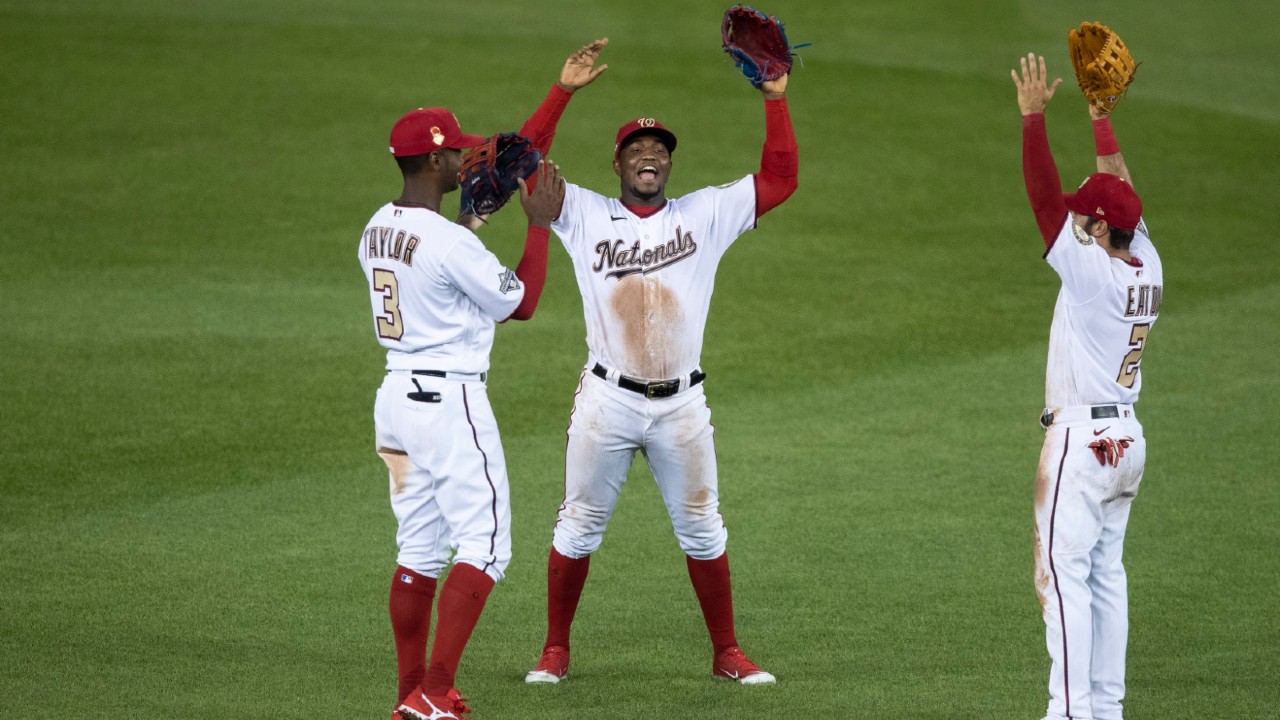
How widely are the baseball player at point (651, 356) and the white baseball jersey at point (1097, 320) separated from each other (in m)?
1.37

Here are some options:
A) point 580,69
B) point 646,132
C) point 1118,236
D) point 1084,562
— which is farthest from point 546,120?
point 1084,562

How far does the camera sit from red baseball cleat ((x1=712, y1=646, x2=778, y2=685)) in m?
6.09

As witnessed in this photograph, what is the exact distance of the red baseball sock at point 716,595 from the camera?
619 cm

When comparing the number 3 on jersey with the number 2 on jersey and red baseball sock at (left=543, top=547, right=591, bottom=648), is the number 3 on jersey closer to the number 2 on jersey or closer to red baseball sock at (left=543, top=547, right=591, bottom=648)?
red baseball sock at (left=543, top=547, right=591, bottom=648)

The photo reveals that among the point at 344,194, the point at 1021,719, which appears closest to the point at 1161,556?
the point at 1021,719

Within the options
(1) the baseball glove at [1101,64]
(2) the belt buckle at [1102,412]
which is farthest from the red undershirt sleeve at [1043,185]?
(1) the baseball glove at [1101,64]

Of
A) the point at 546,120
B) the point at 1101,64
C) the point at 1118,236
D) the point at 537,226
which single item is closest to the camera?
the point at 1118,236

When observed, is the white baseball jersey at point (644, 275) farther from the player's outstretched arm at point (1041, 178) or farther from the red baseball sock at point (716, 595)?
the player's outstretched arm at point (1041, 178)

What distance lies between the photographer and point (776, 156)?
6137mm

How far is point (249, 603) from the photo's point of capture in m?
6.84

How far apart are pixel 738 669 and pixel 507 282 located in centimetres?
198

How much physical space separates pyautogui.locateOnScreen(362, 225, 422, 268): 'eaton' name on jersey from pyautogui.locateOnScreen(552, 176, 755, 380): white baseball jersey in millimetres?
827

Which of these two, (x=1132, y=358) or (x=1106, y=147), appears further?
(x=1106, y=147)

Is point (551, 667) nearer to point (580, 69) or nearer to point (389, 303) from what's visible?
point (389, 303)
